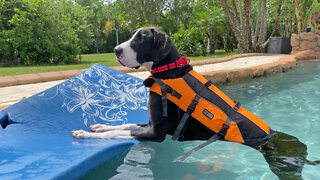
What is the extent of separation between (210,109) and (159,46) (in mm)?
677

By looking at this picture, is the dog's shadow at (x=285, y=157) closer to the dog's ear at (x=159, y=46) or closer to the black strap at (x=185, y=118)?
the black strap at (x=185, y=118)

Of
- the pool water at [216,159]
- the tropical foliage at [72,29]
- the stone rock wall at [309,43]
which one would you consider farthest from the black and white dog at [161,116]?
the stone rock wall at [309,43]

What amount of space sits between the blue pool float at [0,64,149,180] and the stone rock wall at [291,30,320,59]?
13.7 meters

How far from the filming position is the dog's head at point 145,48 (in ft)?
8.14

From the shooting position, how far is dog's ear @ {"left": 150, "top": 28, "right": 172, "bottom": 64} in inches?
97.2

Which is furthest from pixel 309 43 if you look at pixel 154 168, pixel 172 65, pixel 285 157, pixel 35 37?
pixel 172 65

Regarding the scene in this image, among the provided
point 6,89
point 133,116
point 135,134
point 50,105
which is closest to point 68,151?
point 135,134

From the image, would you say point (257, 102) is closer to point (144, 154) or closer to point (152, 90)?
point (144, 154)

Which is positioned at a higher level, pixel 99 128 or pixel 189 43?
pixel 189 43

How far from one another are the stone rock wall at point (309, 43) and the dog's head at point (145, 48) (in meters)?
14.5

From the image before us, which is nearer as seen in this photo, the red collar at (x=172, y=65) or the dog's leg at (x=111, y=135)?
the red collar at (x=172, y=65)

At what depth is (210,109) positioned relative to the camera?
2.46 m

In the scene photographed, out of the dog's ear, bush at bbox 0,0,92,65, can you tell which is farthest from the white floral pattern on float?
bush at bbox 0,0,92,65

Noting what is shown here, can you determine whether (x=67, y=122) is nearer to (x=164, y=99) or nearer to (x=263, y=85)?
(x=164, y=99)
